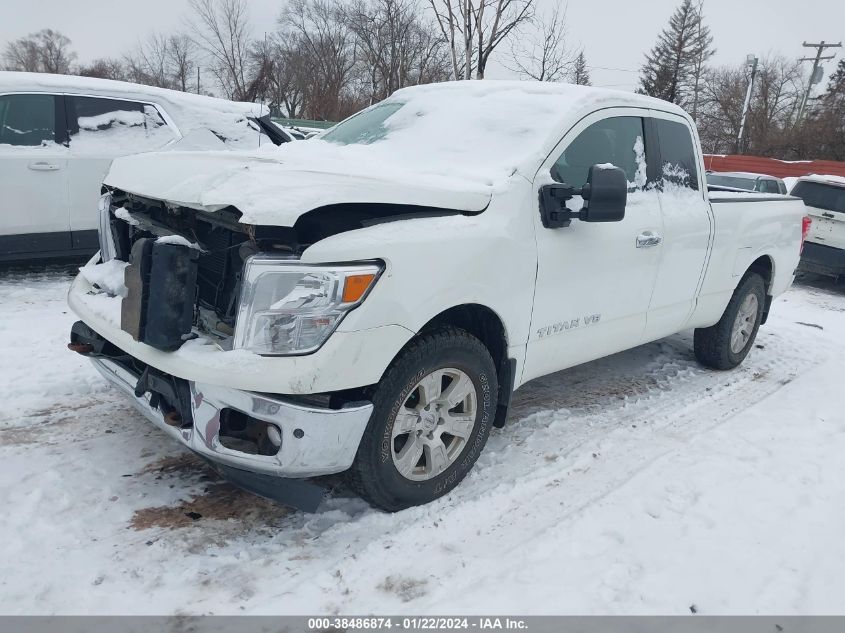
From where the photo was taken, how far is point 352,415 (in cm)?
249

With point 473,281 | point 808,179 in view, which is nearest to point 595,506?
point 473,281

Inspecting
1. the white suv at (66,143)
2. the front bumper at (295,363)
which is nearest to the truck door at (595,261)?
the front bumper at (295,363)

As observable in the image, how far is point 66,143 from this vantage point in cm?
593

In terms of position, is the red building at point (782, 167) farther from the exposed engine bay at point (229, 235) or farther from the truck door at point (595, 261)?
the exposed engine bay at point (229, 235)

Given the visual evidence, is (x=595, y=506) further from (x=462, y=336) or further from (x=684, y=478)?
(x=462, y=336)

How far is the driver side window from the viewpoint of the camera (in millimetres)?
3428

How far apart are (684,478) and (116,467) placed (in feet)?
9.52

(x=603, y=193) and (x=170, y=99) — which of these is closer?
(x=603, y=193)

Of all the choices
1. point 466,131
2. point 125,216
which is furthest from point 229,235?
point 466,131

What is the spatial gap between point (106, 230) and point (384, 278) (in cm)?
179

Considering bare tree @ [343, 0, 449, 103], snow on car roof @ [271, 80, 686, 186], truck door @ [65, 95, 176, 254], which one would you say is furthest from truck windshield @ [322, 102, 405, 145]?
bare tree @ [343, 0, 449, 103]

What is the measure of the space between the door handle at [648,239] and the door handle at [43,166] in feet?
16.8

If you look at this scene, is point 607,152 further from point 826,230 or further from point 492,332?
point 826,230
